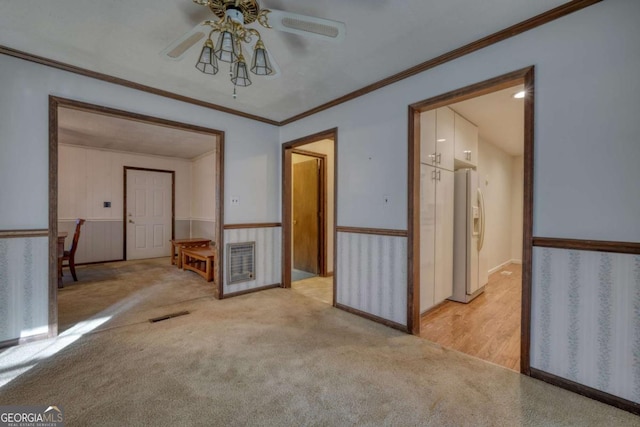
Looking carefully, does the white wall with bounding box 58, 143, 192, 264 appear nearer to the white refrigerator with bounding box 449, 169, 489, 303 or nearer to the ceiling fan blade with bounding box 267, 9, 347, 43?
the ceiling fan blade with bounding box 267, 9, 347, 43

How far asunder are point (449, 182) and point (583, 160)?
1729mm

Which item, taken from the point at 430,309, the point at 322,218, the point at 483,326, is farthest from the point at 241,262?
the point at 483,326

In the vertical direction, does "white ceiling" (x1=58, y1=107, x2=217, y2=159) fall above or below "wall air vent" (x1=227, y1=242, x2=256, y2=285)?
above

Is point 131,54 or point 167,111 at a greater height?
point 131,54

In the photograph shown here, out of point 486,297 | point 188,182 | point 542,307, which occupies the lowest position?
point 486,297

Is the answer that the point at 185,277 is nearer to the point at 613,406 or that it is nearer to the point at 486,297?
the point at 486,297

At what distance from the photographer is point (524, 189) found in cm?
200

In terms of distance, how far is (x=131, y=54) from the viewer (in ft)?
7.86

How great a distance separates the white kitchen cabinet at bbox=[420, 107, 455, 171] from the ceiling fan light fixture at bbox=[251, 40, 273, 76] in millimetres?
1812

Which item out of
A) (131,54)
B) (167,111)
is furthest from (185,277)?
(131,54)

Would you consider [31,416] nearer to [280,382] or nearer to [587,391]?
[280,382]

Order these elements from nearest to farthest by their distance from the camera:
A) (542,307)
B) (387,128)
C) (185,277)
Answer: (542,307) < (387,128) < (185,277)

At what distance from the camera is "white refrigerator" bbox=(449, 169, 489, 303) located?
11.8 feet


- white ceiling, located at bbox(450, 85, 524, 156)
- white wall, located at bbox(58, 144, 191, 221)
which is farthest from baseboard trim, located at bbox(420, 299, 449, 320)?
white wall, located at bbox(58, 144, 191, 221)
